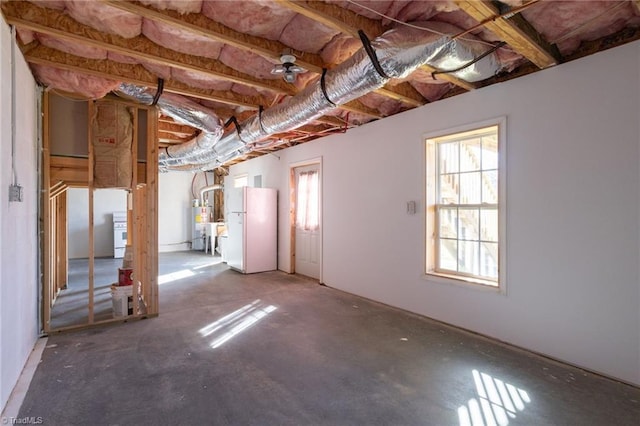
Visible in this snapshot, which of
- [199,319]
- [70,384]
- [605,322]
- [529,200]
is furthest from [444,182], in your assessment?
[70,384]

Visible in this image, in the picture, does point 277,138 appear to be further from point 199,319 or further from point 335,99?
point 199,319

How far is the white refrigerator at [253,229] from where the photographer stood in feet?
Answer: 19.5

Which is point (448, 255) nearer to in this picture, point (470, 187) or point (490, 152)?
point (470, 187)

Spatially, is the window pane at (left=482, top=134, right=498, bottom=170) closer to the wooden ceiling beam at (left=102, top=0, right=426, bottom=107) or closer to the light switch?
the light switch

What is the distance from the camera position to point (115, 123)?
3391 mm

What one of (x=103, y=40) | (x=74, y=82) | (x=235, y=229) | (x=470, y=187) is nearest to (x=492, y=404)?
(x=470, y=187)

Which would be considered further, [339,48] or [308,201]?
[308,201]

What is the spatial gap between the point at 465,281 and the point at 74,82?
411 cm

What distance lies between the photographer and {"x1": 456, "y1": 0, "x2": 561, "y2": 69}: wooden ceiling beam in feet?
6.15

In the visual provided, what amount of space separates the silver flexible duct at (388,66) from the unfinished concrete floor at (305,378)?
217 centimetres

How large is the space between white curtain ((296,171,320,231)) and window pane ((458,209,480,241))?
2.52 metres

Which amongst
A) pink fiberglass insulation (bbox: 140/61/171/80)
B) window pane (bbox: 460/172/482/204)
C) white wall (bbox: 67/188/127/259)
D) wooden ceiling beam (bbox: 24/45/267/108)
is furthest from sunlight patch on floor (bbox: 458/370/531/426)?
white wall (bbox: 67/188/127/259)

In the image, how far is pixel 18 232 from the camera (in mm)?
2279

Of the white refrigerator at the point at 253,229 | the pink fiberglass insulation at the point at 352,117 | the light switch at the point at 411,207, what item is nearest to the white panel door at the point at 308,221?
the white refrigerator at the point at 253,229
